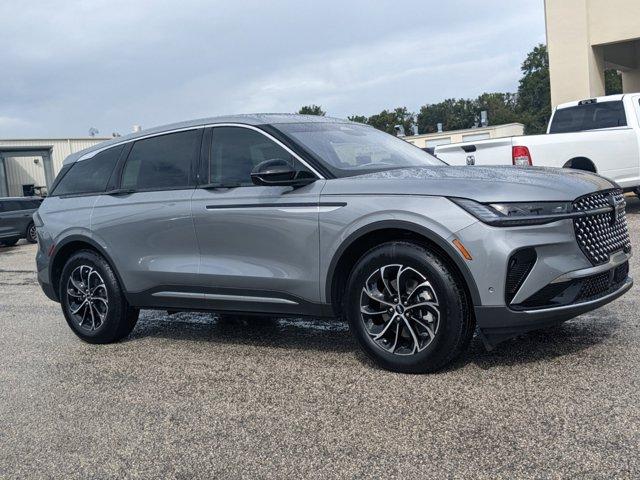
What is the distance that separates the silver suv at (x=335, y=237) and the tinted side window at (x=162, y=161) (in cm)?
1

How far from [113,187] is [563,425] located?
4.21 meters

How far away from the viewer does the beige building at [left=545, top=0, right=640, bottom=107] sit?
17875mm

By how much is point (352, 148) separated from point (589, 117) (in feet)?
27.1

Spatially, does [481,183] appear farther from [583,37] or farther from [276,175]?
[583,37]

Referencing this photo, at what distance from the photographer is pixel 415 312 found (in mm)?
4246

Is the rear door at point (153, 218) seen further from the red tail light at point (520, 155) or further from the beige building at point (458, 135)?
the beige building at point (458, 135)

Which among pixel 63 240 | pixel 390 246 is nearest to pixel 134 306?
pixel 63 240

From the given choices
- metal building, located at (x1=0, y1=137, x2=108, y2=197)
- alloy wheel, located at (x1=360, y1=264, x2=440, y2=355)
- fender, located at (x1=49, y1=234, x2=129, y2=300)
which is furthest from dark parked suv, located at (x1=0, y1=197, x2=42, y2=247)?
metal building, located at (x1=0, y1=137, x2=108, y2=197)

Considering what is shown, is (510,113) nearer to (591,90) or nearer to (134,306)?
(591,90)

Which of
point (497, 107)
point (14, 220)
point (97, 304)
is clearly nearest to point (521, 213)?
point (97, 304)

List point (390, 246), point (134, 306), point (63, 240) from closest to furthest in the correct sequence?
point (390, 246), point (134, 306), point (63, 240)

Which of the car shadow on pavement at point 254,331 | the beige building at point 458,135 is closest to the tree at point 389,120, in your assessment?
the beige building at point 458,135

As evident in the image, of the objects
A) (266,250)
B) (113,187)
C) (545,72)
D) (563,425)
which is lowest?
(563,425)

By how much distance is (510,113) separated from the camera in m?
106
